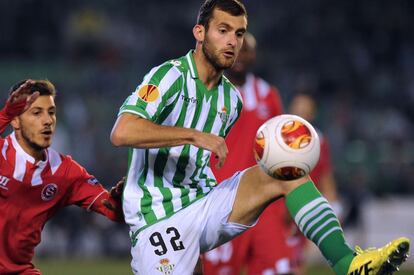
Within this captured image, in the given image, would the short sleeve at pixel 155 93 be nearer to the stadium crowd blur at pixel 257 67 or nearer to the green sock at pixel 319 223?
the green sock at pixel 319 223

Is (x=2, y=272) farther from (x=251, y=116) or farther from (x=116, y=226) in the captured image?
(x=116, y=226)

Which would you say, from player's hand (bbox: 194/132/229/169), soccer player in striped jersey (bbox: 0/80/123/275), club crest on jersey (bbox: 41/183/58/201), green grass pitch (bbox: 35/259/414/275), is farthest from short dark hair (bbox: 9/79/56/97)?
green grass pitch (bbox: 35/259/414/275)

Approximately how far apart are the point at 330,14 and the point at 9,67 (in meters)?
6.59

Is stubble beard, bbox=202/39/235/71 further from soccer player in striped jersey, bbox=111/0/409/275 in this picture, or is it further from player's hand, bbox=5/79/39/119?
player's hand, bbox=5/79/39/119

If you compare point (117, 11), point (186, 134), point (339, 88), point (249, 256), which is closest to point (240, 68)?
A: point (249, 256)

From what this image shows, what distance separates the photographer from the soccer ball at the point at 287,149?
17.4ft

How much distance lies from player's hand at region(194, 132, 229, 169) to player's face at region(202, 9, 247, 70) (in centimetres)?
70

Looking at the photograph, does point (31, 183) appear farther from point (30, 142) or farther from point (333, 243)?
point (333, 243)

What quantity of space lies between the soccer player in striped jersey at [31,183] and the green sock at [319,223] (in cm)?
148

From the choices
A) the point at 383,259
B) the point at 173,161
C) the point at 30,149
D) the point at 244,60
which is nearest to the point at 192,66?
the point at 173,161

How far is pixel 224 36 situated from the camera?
19.1 feet

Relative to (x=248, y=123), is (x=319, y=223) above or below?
below

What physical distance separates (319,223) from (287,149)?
0.45 metres

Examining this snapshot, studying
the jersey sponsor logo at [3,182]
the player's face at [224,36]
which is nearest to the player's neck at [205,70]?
the player's face at [224,36]
